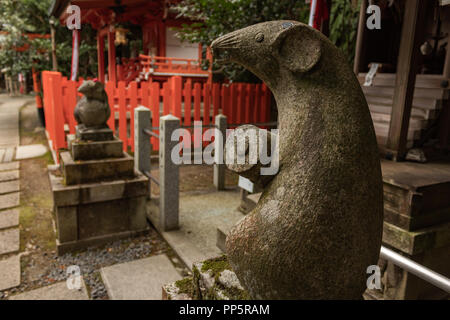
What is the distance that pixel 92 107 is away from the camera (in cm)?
374

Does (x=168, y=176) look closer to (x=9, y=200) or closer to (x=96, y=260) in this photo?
(x=96, y=260)

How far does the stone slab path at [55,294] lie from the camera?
2865 mm

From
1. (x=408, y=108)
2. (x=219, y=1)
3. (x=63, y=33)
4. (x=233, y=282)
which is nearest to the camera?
(x=233, y=282)

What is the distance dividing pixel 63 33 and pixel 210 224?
1089 cm

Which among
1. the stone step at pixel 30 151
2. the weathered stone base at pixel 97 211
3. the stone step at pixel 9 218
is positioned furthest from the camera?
the stone step at pixel 30 151

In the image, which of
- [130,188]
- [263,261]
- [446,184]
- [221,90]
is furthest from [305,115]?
[221,90]

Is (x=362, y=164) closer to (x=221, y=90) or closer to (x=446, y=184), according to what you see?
(x=446, y=184)

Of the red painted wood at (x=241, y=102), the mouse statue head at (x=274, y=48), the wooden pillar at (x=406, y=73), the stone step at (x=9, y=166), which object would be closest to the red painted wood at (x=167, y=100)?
the red painted wood at (x=241, y=102)

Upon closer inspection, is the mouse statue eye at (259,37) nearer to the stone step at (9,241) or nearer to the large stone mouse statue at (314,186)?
the large stone mouse statue at (314,186)

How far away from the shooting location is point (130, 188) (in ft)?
12.6

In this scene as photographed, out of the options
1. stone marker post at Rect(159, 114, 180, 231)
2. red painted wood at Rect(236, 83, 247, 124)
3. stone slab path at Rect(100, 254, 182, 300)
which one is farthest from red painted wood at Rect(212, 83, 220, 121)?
stone slab path at Rect(100, 254, 182, 300)

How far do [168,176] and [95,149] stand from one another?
86cm

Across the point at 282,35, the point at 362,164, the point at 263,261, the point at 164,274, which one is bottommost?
the point at 164,274

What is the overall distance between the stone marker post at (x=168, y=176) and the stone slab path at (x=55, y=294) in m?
1.25
